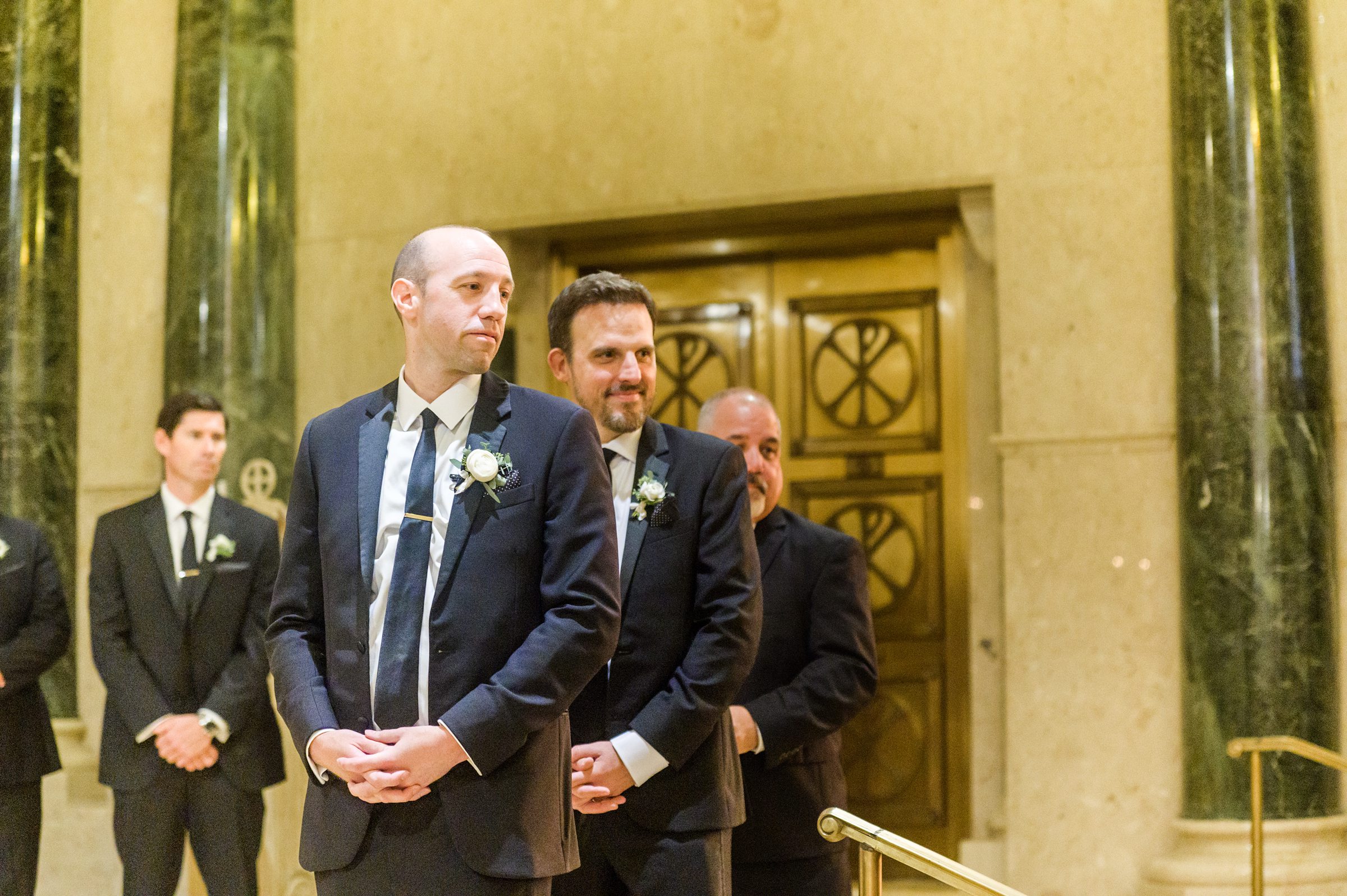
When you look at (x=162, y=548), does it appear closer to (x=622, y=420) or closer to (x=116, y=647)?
(x=116, y=647)

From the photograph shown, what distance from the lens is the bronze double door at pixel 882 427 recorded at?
658 centimetres

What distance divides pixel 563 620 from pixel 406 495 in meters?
0.36

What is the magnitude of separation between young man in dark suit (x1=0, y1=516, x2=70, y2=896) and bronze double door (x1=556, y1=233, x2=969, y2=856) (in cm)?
311

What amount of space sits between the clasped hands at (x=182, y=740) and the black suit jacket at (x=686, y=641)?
2.14 metres

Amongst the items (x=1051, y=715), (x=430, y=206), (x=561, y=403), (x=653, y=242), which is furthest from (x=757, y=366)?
(x=561, y=403)

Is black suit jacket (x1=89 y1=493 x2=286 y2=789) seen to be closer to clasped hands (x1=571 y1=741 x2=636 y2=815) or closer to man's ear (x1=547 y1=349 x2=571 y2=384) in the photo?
man's ear (x1=547 y1=349 x2=571 y2=384)

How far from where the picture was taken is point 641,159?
6535 mm

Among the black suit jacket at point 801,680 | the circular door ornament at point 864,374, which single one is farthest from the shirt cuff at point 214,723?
the circular door ornament at point 864,374

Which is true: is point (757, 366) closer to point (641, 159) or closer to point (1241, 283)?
point (641, 159)

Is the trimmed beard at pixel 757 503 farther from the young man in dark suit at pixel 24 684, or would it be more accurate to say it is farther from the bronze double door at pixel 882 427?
the bronze double door at pixel 882 427

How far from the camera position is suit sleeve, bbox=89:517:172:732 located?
4.62 m

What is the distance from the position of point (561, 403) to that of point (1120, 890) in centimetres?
398

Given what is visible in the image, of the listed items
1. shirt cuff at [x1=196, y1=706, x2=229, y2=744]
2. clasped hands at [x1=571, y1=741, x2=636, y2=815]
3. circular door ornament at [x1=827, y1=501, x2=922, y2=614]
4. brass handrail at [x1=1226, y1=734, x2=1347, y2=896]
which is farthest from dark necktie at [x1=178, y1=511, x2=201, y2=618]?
brass handrail at [x1=1226, y1=734, x2=1347, y2=896]

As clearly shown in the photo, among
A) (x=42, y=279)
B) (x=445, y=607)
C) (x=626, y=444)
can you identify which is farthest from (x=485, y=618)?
(x=42, y=279)
